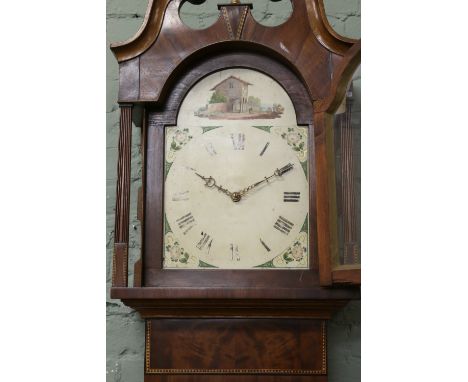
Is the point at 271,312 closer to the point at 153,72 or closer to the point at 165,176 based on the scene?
the point at 165,176

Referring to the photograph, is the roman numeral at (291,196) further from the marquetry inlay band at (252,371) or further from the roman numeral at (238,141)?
the marquetry inlay band at (252,371)

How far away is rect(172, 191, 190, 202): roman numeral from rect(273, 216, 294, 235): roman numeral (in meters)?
0.19

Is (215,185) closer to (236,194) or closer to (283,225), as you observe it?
(236,194)

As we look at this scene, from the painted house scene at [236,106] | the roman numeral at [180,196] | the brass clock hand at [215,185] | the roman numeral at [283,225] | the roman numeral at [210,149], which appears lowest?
the roman numeral at [283,225]

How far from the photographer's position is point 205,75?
165 centimetres

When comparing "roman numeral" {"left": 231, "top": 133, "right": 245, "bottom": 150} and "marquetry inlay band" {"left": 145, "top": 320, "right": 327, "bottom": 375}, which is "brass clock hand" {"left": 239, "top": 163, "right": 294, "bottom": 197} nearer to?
"roman numeral" {"left": 231, "top": 133, "right": 245, "bottom": 150}

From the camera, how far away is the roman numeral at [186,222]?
5.23 feet

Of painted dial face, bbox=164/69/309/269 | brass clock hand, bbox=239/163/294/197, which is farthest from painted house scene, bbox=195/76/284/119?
brass clock hand, bbox=239/163/294/197

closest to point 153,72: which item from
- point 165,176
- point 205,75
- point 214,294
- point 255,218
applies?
point 205,75

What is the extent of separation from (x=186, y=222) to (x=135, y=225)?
0.30 meters

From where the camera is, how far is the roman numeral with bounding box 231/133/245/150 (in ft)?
5.30

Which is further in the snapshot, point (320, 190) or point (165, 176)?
point (165, 176)

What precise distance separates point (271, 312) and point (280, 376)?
0.13m

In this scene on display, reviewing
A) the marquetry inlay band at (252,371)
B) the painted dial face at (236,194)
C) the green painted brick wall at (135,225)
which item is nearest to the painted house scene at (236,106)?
the painted dial face at (236,194)
